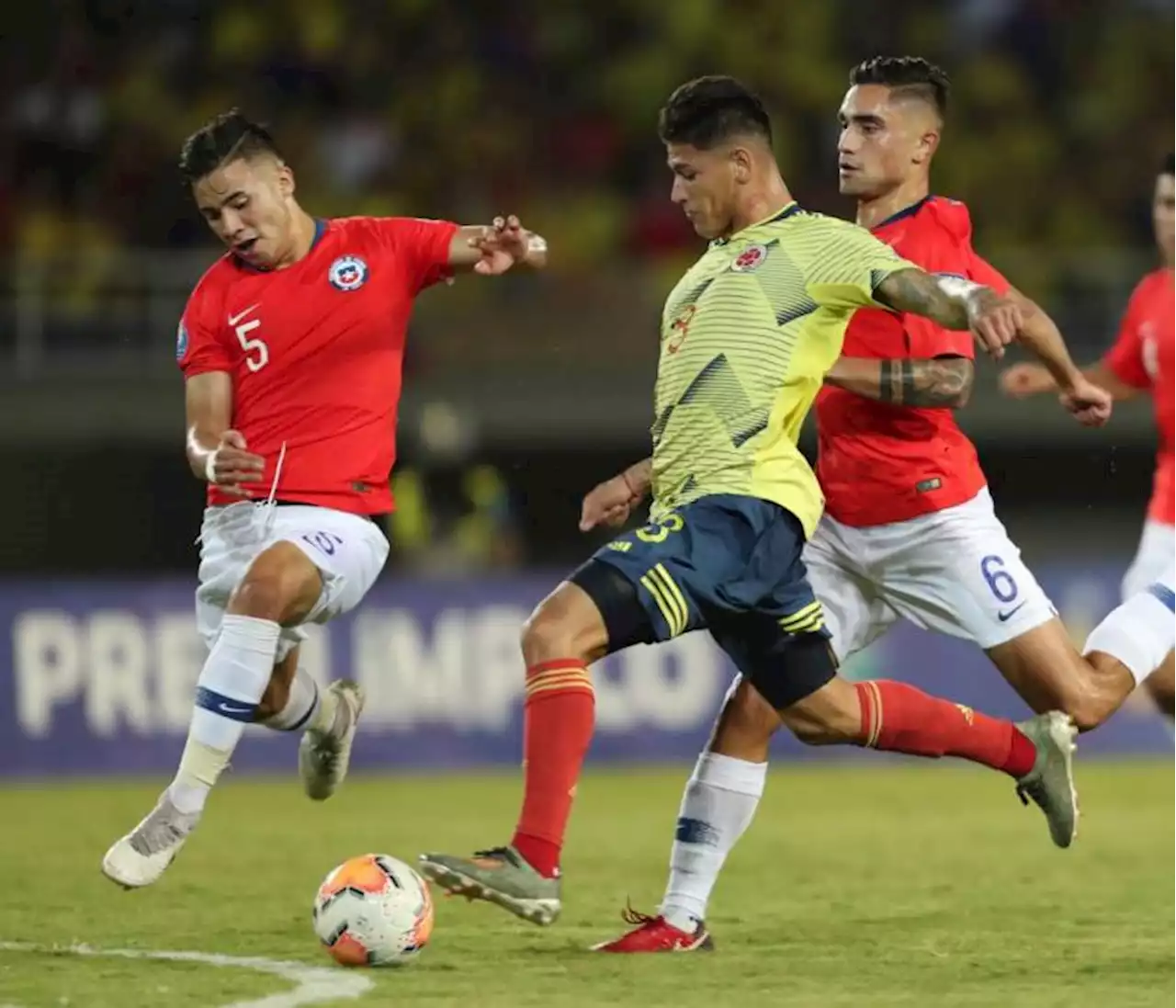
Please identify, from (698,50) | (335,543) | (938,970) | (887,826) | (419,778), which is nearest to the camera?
(938,970)

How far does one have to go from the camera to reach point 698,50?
19984 mm

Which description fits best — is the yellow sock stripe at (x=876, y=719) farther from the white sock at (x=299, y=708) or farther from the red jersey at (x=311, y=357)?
the white sock at (x=299, y=708)

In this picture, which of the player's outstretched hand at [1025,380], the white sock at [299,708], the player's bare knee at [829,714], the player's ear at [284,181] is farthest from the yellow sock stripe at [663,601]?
the white sock at [299,708]

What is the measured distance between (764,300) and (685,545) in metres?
0.70

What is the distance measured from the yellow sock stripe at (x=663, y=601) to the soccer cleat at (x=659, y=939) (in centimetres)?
102

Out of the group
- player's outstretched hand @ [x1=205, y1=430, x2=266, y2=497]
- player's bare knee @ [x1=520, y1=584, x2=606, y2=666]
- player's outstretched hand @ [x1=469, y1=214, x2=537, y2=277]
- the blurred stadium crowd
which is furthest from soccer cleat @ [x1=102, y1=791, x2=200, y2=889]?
the blurred stadium crowd

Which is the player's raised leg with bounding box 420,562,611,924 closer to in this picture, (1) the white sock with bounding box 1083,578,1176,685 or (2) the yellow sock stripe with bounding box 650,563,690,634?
(2) the yellow sock stripe with bounding box 650,563,690,634

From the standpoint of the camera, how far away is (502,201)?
19.2 m

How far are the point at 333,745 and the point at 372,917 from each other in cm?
237

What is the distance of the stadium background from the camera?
18.4m

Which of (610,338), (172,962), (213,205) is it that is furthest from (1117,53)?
(172,962)

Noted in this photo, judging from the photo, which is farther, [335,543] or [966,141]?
[966,141]

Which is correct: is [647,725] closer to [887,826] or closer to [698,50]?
[887,826]

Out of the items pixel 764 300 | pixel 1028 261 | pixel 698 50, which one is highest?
pixel 698 50
